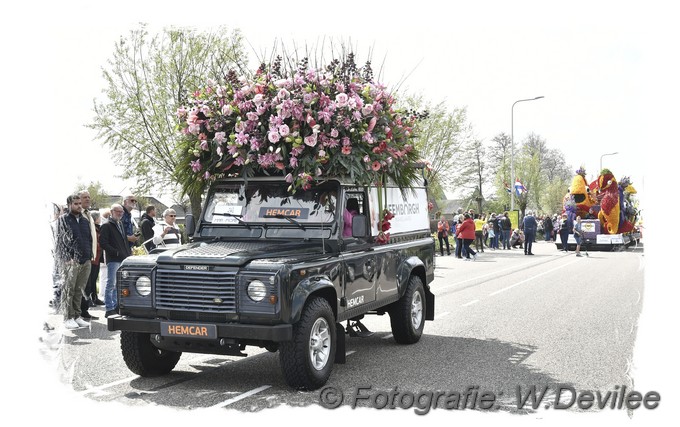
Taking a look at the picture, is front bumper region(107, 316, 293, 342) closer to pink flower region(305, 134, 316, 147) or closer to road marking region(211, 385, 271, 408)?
road marking region(211, 385, 271, 408)

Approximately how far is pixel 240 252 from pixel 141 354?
143 centimetres

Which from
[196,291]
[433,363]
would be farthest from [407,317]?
[196,291]

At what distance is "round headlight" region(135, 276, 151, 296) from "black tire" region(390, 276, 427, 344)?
3314mm

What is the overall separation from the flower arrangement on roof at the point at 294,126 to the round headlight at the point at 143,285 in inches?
60.5

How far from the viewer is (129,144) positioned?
26625 mm

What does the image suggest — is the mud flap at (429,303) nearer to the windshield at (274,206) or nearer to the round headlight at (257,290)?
the windshield at (274,206)

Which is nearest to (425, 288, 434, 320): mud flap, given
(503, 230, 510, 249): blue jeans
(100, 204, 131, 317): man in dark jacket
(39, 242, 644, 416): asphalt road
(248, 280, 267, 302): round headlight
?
(39, 242, 644, 416): asphalt road

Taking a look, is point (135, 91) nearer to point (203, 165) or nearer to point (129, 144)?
point (129, 144)

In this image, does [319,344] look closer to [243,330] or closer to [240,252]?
[243,330]

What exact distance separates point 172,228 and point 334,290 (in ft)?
17.7

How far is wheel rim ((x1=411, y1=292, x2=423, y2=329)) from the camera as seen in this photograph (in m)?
9.16

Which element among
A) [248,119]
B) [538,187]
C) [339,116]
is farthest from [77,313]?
[538,187]

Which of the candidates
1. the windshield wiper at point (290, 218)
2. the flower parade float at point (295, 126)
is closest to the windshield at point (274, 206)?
the windshield wiper at point (290, 218)

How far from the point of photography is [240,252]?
6.65m
